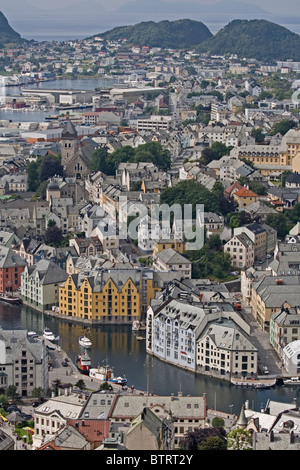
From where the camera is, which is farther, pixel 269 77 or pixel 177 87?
pixel 269 77

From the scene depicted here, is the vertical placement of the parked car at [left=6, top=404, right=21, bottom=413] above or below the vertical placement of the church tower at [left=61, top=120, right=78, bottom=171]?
below

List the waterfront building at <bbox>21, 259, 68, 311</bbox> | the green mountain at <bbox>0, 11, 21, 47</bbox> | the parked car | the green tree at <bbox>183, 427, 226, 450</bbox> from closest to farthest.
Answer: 1. the green tree at <bbox>183, 427, 226, 450</bbox>
2. the parked car
3. the waterfront building at <bbox>21, 259, 68, 311</bbox>
4. the green mountain at <bbox>0, 11, 21, 47</bbox>

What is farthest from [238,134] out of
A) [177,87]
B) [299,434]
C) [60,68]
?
[60,68]

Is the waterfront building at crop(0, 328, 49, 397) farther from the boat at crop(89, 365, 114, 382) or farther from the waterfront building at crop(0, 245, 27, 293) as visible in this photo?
the waterfront building at crop(0, 245, 27, 293)

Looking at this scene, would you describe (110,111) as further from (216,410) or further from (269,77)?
(216,410)

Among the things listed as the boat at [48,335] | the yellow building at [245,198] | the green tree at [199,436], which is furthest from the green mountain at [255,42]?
the green tree at [199,436]

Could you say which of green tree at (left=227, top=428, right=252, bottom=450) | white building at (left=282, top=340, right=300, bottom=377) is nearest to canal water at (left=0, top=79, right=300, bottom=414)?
white building at (left=282, top=340, right=300, bottom=377)
